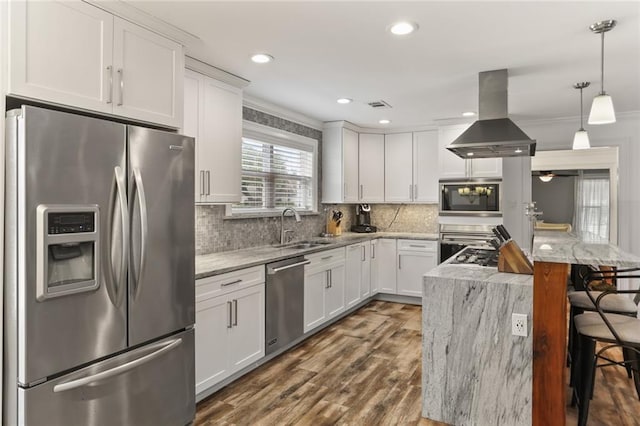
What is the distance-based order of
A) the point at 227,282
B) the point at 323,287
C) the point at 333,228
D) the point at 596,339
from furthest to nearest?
the point at 333,228 → the point at 323,287 → the point at 227,282 → the point at 596,339

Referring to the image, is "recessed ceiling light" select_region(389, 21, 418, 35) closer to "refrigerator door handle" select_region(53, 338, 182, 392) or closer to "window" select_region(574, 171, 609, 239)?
"refrigerator door handle" select_region(53, 338, 182, 392)

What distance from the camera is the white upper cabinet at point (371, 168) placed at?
Answer: 5723 millimetres

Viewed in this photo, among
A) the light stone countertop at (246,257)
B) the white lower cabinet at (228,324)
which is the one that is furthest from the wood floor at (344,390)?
the light stone countertop at (246,257)

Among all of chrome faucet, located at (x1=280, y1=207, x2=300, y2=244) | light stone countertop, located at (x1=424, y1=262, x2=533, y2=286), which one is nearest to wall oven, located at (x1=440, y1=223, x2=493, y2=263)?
chrome faucet, located at (x1=280, y1=207, x2=300, y2=244)

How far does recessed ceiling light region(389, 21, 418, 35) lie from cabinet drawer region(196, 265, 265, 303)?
1.96m

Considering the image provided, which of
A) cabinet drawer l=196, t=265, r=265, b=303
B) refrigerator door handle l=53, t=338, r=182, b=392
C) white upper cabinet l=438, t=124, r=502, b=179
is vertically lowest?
refrigerator door handle l=53, t=338, r=182, b=392

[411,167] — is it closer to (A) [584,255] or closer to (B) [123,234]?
(A) [584,255]

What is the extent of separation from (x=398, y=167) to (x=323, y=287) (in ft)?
7.72

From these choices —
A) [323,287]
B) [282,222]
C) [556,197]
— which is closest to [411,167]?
[556,197]

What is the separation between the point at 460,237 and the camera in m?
5.04

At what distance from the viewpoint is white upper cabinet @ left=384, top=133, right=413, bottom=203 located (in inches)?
222

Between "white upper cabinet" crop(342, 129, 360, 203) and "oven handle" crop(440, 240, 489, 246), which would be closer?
"oven handle" crop(440, 240, 489, 246)

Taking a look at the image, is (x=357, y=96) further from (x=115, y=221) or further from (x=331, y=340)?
(x=115, y=221)

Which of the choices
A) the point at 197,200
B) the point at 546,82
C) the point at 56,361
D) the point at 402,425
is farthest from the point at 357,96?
the point at 56,361
